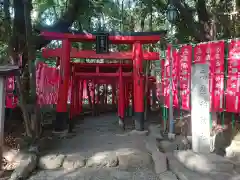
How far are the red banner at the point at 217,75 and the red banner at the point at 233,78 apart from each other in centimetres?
18

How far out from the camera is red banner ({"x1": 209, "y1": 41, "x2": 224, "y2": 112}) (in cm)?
667

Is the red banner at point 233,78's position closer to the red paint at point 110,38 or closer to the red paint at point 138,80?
the red paint at point 110,38

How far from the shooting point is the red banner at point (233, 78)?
636 cm

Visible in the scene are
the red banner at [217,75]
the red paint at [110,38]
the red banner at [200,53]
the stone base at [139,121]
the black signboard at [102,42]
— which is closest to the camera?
the red banner at [217,75]

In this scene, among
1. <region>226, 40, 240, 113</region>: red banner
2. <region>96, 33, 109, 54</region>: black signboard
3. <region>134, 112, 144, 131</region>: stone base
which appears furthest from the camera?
<region>134, 112, 144, 131</region>: stone base

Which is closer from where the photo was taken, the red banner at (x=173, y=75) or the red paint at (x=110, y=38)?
the red banner at (x=173, y=75)

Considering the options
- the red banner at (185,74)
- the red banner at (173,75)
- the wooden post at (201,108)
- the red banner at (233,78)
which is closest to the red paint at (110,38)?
the red banner at (173,75)

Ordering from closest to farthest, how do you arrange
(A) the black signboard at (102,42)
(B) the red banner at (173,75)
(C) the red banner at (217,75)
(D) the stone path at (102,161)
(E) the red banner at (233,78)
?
(D) the stone path at (102,161)
(E) the red banner at (233,78)
(C) the red banner at (217,75)
(B) the red banner at (173,75)
(A) the black signboard at (102,42)

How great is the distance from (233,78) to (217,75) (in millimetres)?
439

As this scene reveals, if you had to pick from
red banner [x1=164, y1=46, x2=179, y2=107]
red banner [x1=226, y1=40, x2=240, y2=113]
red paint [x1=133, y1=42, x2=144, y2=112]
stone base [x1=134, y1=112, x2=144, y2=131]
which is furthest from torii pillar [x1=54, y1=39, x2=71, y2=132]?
red banner [x1=226, y1=40, x2=240, y2=113]

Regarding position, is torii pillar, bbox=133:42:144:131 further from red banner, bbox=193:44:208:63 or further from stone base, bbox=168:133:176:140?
red banner, bbox=193:44:208:63

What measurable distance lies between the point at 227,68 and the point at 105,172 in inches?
158

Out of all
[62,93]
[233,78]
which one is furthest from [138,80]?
[233,78]

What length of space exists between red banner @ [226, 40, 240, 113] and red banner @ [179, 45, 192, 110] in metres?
1.41
